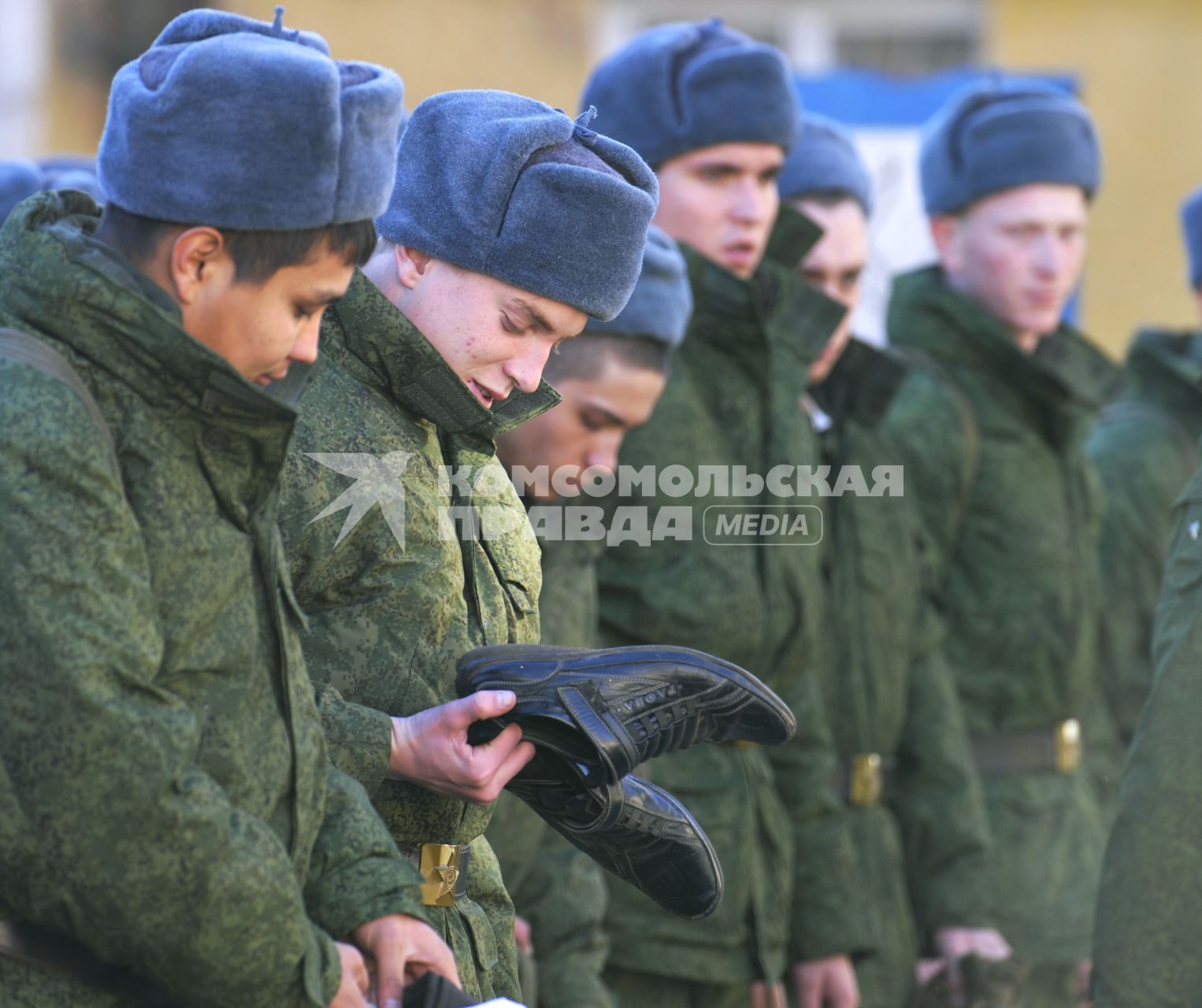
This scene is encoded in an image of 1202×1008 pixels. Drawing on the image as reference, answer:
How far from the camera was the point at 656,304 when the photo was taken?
376 cm

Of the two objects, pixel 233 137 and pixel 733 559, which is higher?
pixel 233 137

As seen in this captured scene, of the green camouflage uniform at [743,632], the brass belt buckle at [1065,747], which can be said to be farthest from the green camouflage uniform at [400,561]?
the brass belt buckle at [1065,747]

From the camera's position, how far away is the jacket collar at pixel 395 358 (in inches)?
100

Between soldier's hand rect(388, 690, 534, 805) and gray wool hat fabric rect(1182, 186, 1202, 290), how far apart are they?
12.1 ft

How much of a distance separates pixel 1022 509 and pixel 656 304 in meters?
Result: 1.50

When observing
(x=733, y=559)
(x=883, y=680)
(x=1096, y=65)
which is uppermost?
(x=1096, y=65)

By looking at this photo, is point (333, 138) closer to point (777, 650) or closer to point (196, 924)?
point (196, 924)

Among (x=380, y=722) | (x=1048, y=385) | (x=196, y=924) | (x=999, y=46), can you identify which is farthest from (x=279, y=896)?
(x=999, y=46)

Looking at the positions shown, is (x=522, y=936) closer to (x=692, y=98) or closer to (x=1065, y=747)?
(x=692, y=98)

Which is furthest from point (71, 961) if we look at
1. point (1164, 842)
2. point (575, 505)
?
point (575, 505)

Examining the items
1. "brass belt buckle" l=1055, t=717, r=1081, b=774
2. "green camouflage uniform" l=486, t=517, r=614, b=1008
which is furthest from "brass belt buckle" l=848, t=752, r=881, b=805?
"green camouflage uniform" l=486, t=517, r=614, b=1008

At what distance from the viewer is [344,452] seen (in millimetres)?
2520

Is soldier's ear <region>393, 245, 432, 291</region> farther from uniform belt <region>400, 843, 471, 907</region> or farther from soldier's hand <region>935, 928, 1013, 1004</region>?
soldier's hand <region>935, 928, 1013, 1004</region>

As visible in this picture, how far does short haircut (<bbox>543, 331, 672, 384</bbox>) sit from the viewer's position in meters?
3.71
